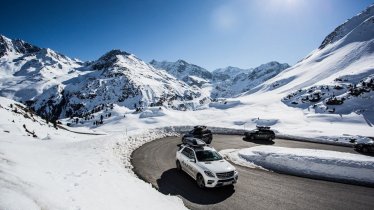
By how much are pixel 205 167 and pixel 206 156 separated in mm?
1419

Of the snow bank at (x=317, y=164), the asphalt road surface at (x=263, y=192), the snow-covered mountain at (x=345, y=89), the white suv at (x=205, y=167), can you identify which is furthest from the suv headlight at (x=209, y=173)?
the snow-covered mountain at (x=345, y=89)

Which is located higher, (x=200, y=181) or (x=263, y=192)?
(x=200, y=181)

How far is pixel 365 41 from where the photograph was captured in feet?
427

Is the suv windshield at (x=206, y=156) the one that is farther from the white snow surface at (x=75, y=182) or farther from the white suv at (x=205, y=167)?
the white snow surface at (x=75, y=182)

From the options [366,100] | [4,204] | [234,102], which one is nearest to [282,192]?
[4,204]

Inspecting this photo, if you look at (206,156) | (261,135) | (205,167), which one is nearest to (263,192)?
(205,167)

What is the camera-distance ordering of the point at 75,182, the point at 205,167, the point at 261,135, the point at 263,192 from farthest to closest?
the point at 261,135
the point at 205,167
the point at 263,192
the point at 75,182

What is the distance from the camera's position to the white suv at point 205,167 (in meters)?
12.2

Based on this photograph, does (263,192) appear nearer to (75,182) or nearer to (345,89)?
(75,182)

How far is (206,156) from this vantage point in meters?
14.1

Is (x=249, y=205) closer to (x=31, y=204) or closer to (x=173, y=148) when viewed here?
(x=31, y=204)

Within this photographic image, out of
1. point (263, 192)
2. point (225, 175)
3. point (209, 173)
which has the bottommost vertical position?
point (263, 192)

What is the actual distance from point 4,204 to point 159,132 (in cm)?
2943

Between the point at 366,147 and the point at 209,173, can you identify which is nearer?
the point at 209,173
